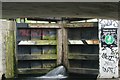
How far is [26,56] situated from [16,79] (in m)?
0.82

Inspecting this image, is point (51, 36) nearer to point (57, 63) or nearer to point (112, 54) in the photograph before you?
point (57, 63)

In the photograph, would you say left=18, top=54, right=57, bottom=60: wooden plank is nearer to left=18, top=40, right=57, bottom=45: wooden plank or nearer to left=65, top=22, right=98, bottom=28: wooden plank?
left=18, top=40, right=57, bottom=45: wooden plank

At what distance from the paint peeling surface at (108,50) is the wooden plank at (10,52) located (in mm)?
2499

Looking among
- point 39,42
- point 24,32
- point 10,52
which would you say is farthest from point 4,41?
point 39,42

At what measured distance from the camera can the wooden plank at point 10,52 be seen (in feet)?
22.9

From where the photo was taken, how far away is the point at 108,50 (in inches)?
305

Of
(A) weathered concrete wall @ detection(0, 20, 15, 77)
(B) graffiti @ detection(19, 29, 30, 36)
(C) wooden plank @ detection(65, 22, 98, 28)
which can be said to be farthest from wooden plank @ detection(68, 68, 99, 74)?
(A) weathered concrete wall @ detection(0, 20, 15, 77)

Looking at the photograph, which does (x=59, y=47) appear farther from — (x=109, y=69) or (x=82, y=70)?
(x=109, y=69)

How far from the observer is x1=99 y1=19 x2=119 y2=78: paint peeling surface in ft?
24.6

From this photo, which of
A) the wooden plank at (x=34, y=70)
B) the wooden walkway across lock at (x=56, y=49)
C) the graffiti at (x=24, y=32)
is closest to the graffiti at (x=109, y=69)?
the wooden walkway across lock at (x=56, y=49)

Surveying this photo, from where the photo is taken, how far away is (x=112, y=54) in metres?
7.66

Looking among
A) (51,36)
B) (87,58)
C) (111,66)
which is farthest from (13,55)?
(111,66)

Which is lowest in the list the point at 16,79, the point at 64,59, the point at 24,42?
the point at 16,79

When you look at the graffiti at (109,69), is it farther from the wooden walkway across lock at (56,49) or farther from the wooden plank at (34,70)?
the wooden plank at (34,70)
